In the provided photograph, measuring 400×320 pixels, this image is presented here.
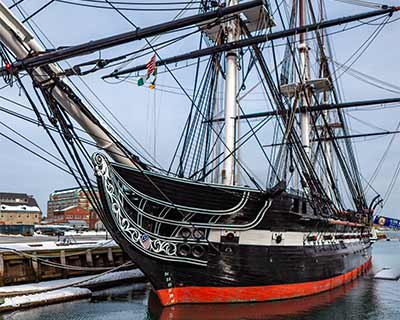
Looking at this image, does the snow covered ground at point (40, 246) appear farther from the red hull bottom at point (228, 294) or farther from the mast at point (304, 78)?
the mast at point (304, 78)

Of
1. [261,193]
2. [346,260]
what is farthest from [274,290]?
[346,260]

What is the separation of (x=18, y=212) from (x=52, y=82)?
86490 millimetres

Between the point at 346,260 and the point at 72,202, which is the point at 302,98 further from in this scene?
the point at 72,202

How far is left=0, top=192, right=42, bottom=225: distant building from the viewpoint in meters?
87.5

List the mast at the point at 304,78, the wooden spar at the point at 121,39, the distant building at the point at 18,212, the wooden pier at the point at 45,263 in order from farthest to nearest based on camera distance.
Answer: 1. the distant building at the point at 18,212
2. the mast at the point at 304,78
3. the wooden pier at the point at 45,263
4. the wooden spar at the point at 121,39

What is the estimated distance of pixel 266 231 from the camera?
42.9ft

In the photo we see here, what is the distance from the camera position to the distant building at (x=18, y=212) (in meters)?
87.5

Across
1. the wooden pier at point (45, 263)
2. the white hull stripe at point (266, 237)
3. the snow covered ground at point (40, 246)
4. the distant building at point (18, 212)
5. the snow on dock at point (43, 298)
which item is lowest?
the snow on dock at point (43, 298)

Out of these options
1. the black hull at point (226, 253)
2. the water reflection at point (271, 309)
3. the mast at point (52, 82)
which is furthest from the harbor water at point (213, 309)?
the mast at point (52, 82)

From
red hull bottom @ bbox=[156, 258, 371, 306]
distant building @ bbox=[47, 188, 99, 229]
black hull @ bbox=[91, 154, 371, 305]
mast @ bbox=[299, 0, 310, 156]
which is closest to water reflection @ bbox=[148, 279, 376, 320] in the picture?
red hull bottom @ bbox=[156, 258, 371, 306]

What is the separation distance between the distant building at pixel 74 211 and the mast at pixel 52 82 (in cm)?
7276

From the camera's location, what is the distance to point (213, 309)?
12055 millimetres

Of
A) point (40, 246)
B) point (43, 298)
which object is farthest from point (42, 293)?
point (40, 246)

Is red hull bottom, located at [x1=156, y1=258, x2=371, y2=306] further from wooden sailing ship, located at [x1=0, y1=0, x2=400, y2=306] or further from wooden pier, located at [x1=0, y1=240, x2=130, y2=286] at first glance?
wooden pier, located at [x1=0, y1=240, x2=130, y2=286]
